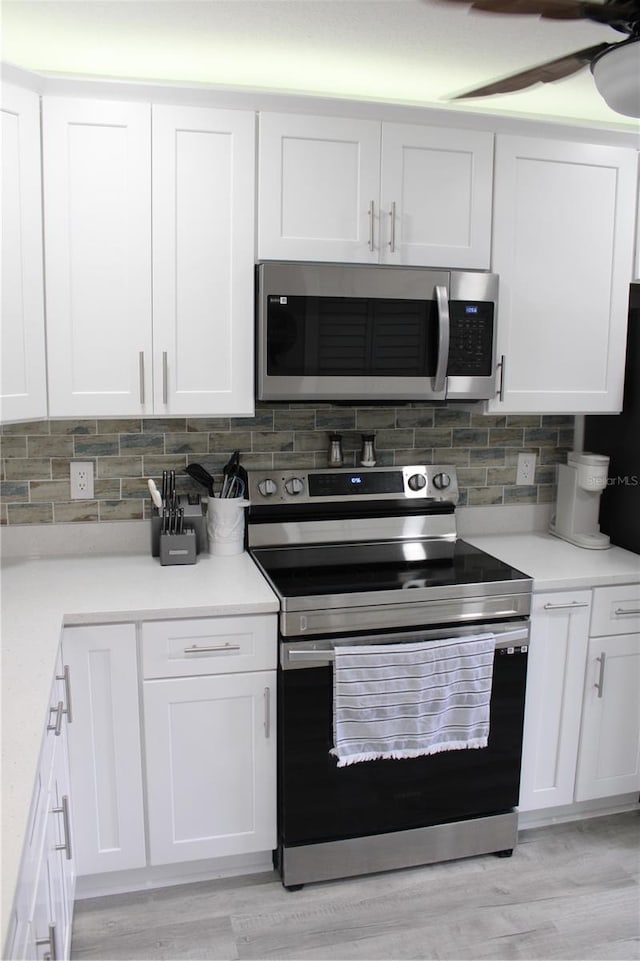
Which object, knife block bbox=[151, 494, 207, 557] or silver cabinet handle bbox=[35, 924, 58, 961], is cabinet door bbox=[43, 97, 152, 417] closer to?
knife block bbox=[151, 494, 207, 557]

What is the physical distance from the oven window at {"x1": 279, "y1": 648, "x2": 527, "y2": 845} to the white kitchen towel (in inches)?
2.0

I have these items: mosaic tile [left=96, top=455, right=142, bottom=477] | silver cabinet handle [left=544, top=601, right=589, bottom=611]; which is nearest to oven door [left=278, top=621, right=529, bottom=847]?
silver cabinet handle [left=544, top=601, right=589, bottom=611]

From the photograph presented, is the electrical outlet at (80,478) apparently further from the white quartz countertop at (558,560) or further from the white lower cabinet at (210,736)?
the white quartz countertop at (558,560)

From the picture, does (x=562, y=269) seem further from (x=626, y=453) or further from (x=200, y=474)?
(x=200, y=474)

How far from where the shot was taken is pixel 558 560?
105 inches

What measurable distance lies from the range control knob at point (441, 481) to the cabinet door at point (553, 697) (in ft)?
1.89

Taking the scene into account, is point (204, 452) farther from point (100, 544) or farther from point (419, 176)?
point (419, 176)

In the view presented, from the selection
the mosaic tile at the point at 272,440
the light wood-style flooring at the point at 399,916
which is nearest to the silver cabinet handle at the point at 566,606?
the light wood-style flooring at the point at 399,916

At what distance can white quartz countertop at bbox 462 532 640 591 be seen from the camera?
2.49m

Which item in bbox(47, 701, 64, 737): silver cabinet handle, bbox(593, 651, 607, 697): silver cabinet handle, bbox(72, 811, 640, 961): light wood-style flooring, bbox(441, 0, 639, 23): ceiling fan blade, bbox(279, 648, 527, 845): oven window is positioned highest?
bbox(441, 0, 639, 23): ceiling fan blade

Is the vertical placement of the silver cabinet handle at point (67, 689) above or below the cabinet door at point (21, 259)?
below

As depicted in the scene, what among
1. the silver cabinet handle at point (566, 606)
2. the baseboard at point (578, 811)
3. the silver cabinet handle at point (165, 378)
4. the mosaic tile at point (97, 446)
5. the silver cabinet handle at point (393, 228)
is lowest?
the baseboard at point (578, 811)

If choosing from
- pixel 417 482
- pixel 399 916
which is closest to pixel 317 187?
pixel 417 482

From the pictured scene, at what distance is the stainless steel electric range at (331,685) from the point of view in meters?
2.22
